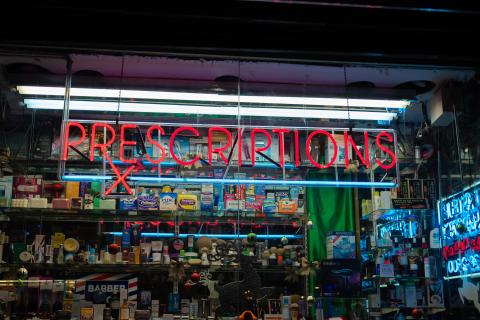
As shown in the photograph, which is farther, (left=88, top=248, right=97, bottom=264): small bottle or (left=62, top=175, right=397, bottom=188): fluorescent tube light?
(left=88, top=248, right=97, bottom=264): small bottle

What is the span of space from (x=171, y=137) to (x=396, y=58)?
1973 mm

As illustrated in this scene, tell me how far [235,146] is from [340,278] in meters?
1.58

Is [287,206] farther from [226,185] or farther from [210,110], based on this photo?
[210,110]

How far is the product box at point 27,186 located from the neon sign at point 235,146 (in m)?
0.63

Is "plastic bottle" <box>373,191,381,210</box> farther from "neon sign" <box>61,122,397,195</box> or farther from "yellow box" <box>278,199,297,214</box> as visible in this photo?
"yellow box" <box>278,199,297,214</box>

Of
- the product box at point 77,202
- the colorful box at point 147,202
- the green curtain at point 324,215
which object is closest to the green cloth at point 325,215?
the green curtain at point 324,215

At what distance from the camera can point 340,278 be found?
5.06 metres

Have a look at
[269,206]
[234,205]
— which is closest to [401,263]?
[269,206]

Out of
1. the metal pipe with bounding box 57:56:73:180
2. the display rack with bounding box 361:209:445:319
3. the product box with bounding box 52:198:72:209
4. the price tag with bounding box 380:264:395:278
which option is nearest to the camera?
the metal pipe with bounding box 57:56:73:180

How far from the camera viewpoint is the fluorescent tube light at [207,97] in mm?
4590

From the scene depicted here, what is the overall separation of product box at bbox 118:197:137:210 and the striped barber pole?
0.59 meters

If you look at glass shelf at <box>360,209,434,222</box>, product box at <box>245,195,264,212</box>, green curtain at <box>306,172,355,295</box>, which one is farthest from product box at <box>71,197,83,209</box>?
glass shelf at <box>360,209,434,222</box>

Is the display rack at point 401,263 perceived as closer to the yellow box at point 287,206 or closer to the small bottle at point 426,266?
the small bottle at point 426,266

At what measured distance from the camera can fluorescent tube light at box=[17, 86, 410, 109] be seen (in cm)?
459
